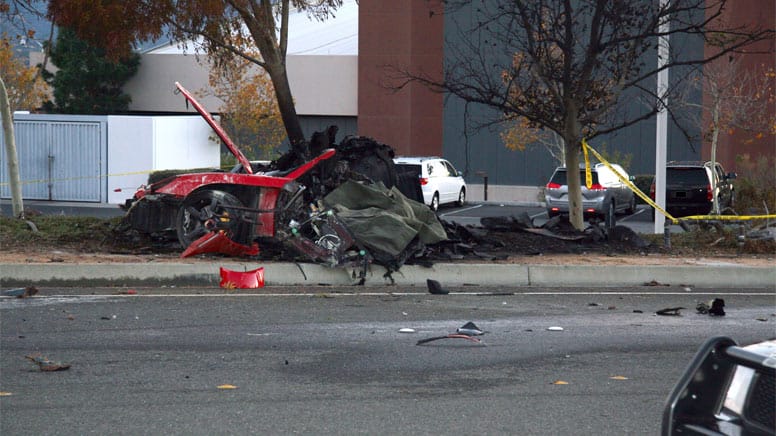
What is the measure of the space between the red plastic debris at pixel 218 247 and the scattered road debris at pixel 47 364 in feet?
16.9

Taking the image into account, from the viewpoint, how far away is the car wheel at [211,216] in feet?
43.8

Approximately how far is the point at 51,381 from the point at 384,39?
35.3 m

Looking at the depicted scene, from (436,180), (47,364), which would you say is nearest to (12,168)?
(47,364)

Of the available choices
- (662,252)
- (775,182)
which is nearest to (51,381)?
(662,252)

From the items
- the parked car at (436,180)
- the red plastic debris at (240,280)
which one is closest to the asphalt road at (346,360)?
the red plastic debris at (240,280)

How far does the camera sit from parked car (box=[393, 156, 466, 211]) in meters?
32.4

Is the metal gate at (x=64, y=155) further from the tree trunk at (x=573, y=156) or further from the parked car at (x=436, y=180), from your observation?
the tree trunk at (x=573, y=156)

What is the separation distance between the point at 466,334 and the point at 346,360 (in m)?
1.53

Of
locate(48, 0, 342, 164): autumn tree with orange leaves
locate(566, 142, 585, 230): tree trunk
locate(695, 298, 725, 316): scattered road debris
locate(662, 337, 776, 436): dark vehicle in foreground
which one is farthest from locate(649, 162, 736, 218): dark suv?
locate(662, 337, 776, 436): dark vehicle in foreground

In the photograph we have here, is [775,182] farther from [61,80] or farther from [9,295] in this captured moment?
[61,80]

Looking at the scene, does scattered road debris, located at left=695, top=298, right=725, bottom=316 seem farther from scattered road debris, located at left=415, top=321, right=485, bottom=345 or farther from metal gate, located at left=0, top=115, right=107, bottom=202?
metal gate, located at left=0, top=115, right=107, bottom=202

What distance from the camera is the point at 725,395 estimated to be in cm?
387

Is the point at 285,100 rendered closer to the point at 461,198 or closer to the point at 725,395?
the point at 725,395

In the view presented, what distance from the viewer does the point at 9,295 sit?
11.6 metres
